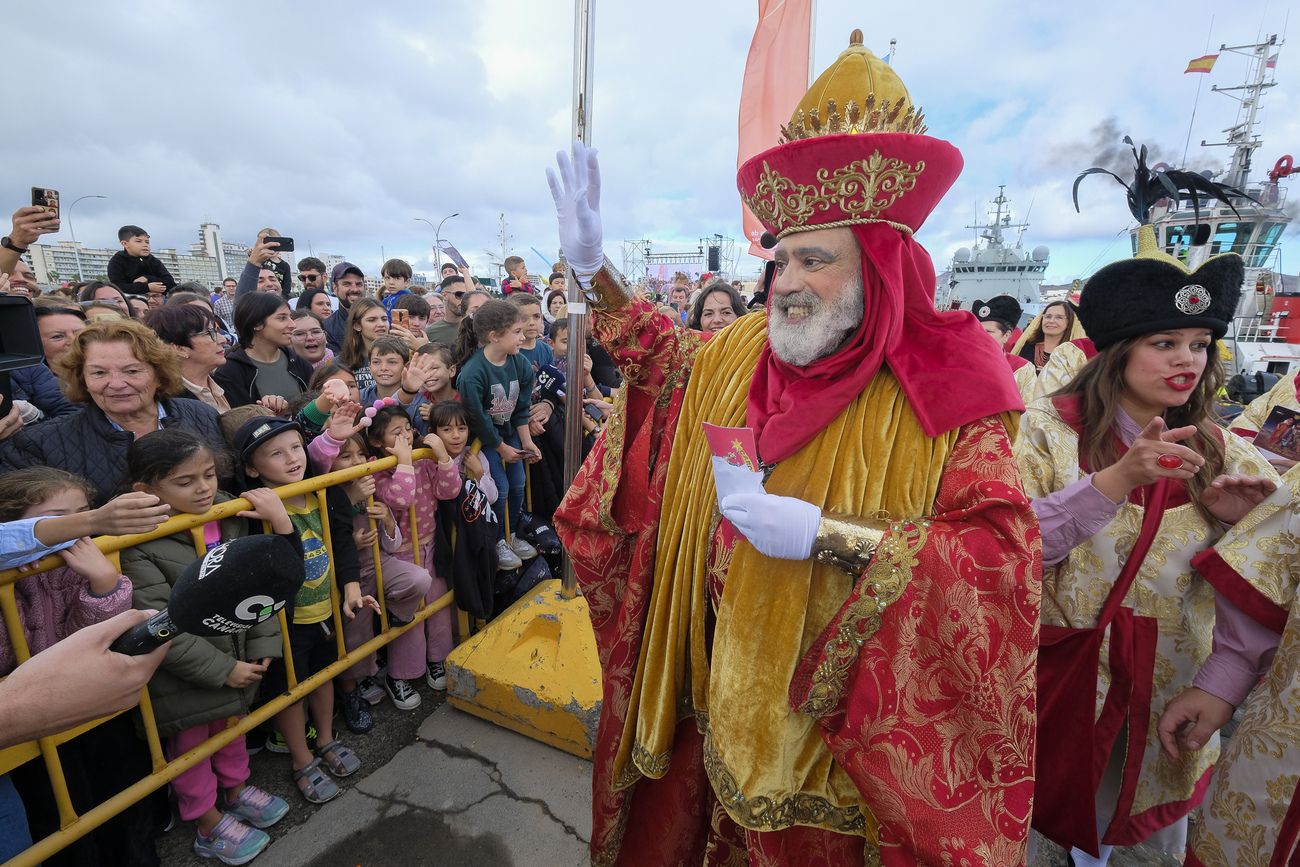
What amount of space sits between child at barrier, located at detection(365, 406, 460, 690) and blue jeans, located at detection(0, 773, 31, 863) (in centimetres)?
153

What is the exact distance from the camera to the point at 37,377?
121 inches

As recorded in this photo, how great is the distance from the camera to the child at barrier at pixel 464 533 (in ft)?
11.1

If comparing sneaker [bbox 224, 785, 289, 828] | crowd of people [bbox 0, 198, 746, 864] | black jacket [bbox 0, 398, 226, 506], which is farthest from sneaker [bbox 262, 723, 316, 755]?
black jacket [bbox 0, 398, 226, 506]

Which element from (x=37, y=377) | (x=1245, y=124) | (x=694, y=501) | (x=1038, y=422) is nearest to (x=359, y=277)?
(x=37, y=377)

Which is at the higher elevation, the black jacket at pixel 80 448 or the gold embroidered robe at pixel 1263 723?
the black jacket at pixel 80 448

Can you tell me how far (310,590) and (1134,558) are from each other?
3.19 metres

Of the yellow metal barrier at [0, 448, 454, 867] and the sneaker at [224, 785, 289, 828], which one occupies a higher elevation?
the yellow metal barrier at [0, 448, 454, 867]

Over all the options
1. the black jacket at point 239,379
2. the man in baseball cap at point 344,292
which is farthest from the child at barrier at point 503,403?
the man in baseball cap at point 344,292

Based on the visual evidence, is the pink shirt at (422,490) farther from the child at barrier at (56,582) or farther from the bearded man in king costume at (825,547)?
the bearded man in king costume at (825,547)

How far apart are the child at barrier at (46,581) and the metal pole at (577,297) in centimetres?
170

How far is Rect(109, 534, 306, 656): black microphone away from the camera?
1.00 meters

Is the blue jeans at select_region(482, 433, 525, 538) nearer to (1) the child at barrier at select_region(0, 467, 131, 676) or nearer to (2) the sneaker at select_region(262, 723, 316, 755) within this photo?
(2) the sneaker at select_region(262, 723, 316, 755)

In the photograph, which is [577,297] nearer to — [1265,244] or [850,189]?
[850,189]

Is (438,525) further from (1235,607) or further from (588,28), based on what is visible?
(1235,607)
